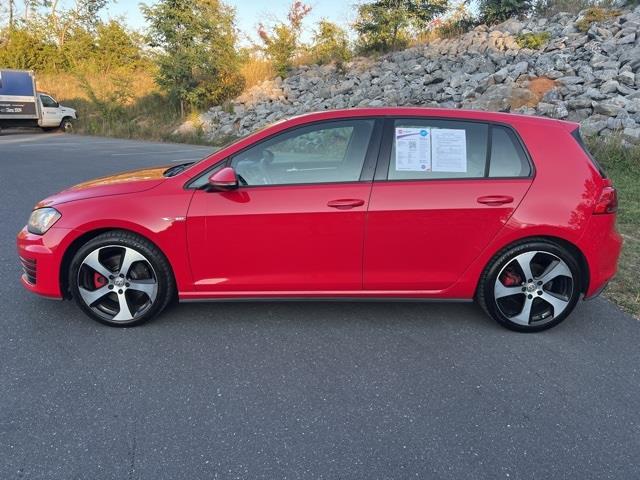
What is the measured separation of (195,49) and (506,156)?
19829 mm

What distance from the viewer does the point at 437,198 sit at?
3223mm

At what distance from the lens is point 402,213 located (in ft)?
10.5

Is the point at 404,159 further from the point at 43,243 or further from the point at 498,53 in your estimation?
the point at 498,53

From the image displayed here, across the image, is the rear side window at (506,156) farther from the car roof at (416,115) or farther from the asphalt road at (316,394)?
the asphalt road at (316,394)

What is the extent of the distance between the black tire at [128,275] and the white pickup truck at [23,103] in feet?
75.0

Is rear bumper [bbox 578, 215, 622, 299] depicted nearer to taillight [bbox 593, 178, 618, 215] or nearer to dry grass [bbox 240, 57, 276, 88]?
taillight [bbox 593, 178, 618, 215]

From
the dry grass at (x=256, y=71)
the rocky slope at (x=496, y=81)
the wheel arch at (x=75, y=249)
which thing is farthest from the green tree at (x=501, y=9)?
the wheel arch at (x=75, y=249)

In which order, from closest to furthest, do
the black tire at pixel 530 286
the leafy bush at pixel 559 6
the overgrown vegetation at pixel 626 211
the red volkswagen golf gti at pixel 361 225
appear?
the red volkswagen golf gti at pixel 361 225
the black tire at pixel 530 286
the overgrown vegetation at pixel 626 211
the leafy bush at pixel 559 6

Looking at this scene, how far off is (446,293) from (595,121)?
1009 centimetres

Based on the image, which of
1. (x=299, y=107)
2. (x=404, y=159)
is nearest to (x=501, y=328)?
(x=404, y=159)

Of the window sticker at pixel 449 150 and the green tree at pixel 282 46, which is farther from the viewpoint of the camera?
the green tree at pixel 282 46

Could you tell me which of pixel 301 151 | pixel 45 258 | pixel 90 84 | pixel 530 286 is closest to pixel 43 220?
pixel 45 258

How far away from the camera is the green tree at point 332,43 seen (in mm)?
21750

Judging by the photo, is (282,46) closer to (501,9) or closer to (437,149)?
(501,9)
